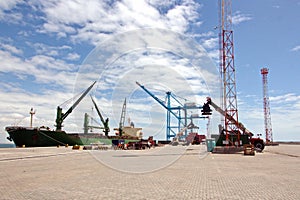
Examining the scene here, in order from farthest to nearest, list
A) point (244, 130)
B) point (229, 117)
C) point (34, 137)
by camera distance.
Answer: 1. point (34, 137)
2. point (244, 130)
3. point (229, 117)

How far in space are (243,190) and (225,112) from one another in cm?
3107

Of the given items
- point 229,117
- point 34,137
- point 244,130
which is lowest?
point 34,137

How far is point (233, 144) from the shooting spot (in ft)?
132

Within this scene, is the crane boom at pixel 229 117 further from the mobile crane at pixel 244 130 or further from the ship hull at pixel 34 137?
the ship hull at pixel 34 137

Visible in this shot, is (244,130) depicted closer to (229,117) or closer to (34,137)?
(229,117)

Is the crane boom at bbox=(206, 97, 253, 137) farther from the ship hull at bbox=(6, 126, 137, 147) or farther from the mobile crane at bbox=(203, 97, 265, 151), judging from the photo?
the ship hull at bbox=(6, 126, 137, 147)

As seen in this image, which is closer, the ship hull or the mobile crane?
the mobile crane

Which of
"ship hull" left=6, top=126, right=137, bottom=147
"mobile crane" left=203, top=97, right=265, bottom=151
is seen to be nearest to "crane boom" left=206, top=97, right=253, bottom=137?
"mobile crane" left=203, top=97, right=265, bottom=151

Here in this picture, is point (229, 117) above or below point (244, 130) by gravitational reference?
above

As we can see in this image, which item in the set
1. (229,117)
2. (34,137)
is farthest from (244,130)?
(34,137)

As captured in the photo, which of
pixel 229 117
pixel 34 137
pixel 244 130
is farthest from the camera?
pixel 34 137

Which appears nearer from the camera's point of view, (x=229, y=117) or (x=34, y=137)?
(x=229, y=117)

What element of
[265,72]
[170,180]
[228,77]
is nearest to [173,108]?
[265,72]

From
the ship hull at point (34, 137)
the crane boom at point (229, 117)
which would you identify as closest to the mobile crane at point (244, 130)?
the crane boom at point (229, 117)
